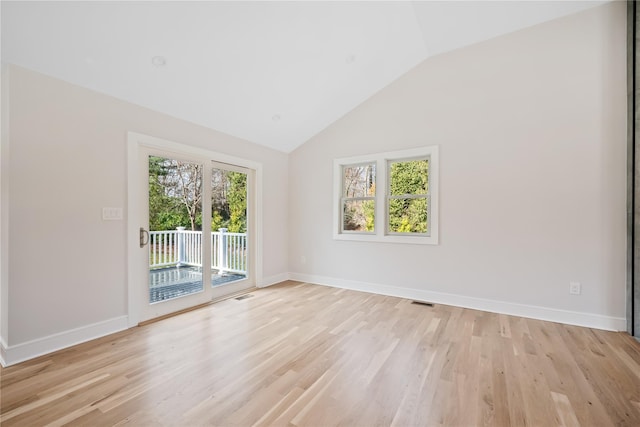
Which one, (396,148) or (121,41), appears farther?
(396,148)

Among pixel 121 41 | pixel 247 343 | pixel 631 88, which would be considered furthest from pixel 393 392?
pixel 631 88

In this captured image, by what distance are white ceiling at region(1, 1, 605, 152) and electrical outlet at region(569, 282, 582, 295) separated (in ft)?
9.96

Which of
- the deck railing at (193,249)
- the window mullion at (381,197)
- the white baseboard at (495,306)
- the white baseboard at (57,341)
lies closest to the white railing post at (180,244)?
the deck railing at (193,249)

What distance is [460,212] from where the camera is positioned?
364 cm

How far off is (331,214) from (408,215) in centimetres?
127

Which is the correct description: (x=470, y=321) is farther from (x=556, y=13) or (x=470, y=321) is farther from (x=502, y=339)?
(x=556, y=13)

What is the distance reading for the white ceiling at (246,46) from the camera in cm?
219

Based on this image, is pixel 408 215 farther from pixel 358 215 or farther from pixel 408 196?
pixel 358 215

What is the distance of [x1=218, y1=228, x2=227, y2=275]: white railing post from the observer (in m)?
4.18

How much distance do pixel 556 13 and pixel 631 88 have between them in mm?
1142

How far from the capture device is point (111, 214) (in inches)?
109

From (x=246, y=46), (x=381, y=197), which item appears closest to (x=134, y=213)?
(x=246, y=46)

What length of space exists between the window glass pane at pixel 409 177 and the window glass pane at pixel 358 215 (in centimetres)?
46

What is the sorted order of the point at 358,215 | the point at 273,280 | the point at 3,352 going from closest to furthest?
the point at 3,352 → the point at 358,215 → the point at 273,280
